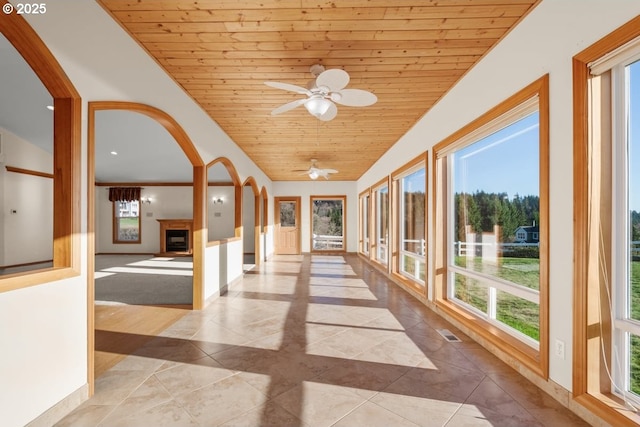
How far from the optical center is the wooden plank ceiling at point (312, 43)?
224 centimetres

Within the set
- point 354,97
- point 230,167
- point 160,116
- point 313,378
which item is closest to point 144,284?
→ point 230,167

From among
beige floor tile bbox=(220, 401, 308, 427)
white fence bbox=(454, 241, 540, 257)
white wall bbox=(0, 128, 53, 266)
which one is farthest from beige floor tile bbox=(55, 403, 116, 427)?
white wall bbox=(0, 128, 53, 266)

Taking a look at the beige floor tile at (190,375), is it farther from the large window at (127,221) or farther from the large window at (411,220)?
the large window at (127,221)

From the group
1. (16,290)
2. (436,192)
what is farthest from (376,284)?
(16,290)

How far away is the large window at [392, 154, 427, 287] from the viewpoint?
5062mm

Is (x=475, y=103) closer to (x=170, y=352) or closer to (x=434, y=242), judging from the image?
(x=434, y=242)

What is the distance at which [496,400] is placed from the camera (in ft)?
6.84

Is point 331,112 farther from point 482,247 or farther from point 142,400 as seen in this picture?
point 142,400

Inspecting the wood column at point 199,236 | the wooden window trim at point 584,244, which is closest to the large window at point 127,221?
the wood column at point 199,236

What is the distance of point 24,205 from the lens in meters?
8.41

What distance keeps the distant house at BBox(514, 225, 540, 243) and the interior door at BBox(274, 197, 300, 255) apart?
28.8 ft

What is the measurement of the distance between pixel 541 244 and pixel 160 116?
3540 millimetres

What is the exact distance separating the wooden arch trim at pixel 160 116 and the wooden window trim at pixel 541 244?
3161mm

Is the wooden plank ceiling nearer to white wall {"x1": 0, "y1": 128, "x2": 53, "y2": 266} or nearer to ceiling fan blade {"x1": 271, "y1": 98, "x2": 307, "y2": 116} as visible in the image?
ceiling fan blade {"x1": 271, "y1": 98, "x2": 307, "y2": 116}
